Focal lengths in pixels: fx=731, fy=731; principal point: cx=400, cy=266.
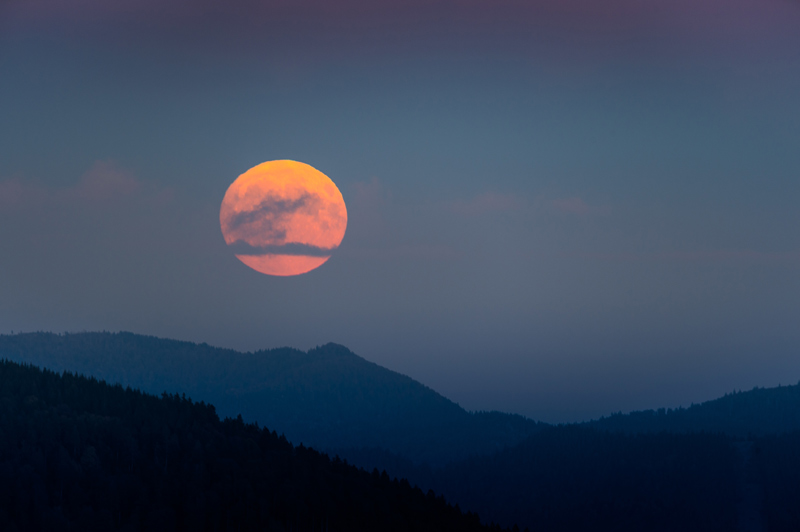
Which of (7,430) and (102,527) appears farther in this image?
(7,430)

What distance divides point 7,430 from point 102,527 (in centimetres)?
4648

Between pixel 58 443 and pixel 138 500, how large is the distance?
97.8ft

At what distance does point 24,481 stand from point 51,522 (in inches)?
616

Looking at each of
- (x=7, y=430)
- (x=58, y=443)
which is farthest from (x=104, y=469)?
(x=7, y=430)

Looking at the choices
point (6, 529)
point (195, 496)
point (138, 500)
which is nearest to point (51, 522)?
point (6, 529)

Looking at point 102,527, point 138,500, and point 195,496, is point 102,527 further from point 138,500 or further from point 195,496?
point 195,496

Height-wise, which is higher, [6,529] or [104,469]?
[104,469]

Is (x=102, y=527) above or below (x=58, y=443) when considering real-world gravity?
below

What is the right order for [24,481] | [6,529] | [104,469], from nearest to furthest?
1. [6,529]
2. [24,481]
3. [104,469]

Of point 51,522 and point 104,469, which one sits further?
point 104,469

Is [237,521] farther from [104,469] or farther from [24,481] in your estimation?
[24,481]

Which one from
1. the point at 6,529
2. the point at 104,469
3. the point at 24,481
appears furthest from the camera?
the point at 104,469

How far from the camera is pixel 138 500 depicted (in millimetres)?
186500

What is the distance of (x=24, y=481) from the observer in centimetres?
17938
